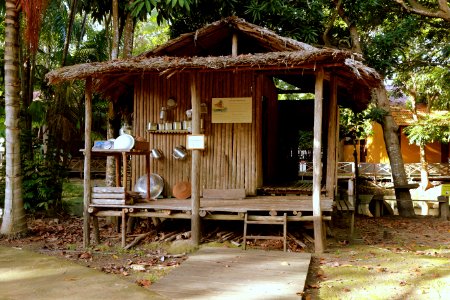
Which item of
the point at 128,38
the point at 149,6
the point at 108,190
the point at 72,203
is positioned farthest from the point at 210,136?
the point at 72,203

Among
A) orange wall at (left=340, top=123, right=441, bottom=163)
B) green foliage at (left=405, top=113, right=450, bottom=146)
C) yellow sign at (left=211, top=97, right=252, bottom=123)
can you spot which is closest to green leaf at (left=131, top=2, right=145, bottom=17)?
yellow sign at (left=211, top=97, right=252, bottom=123)

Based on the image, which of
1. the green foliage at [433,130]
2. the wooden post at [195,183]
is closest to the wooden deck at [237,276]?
the wooden post at [195,183]

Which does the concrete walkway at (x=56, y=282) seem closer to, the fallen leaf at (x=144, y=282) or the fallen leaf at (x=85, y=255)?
the fallen leaf at (x=144, y=282)

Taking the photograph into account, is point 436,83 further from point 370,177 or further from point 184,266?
point 184,266

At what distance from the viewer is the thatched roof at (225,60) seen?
265 inches

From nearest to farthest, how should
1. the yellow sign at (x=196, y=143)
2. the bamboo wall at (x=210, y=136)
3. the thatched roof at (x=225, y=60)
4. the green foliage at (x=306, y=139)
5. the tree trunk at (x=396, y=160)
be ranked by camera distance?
the thatched roof at (x=225, y=60) → the yellow sign at (x=196, y=143) → the bamboo wall at (x=210, y=136) → the tree trunk at (x=396, y=160) → the green foliage at (x=306, y=139)

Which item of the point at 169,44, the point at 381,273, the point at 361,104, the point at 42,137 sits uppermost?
the point at 169,44

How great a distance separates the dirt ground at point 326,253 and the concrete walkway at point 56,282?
1.00 ft

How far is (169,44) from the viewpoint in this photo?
866 centimetres

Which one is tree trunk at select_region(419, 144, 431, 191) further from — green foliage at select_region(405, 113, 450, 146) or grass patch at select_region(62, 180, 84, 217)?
grass patch at select_region(62, 180, 84, 217)

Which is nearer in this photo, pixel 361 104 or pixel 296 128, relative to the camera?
pixel 361 104

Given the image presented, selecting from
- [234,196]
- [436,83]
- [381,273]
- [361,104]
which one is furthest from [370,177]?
[381,273]

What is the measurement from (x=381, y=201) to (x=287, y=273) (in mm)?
8154

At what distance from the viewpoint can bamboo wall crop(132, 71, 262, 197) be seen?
28.6 feet
